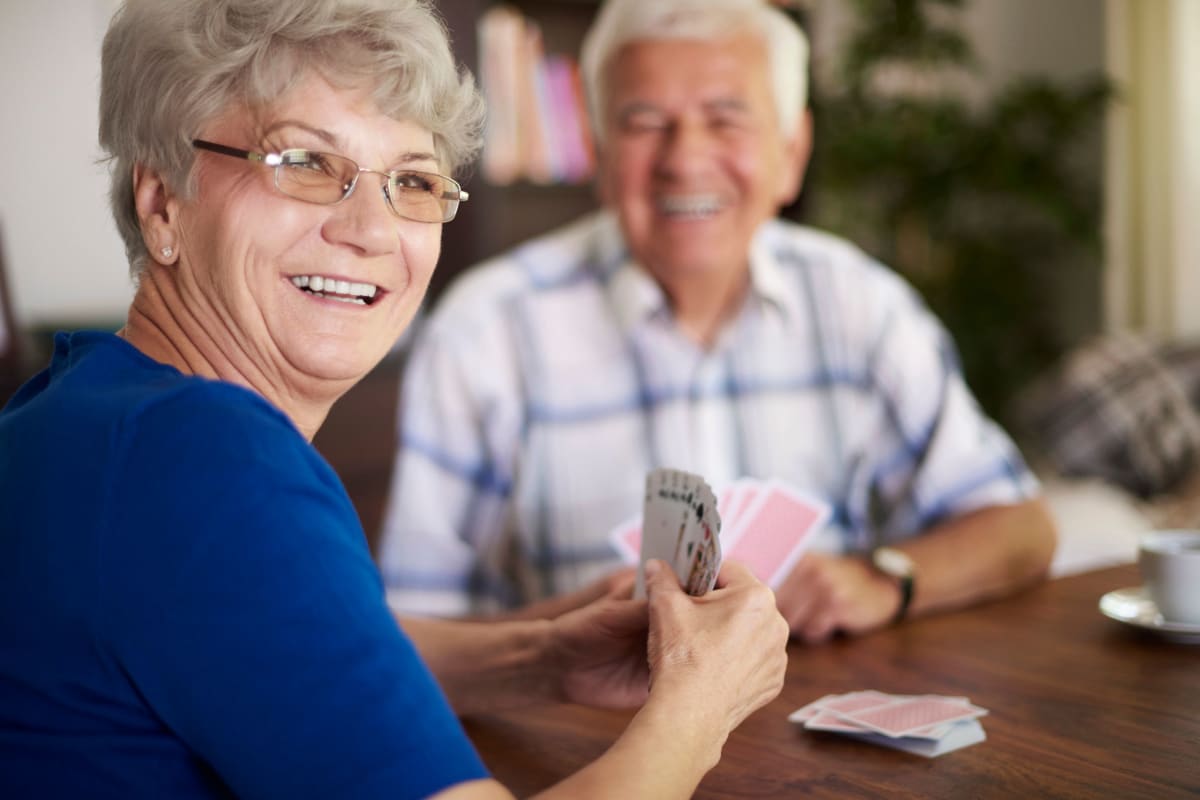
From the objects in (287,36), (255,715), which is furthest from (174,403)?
(287,36)

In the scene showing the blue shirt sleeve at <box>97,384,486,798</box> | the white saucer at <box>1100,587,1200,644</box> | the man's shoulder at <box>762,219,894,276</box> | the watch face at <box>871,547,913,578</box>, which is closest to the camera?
the blue shirt sleeve at <box>97,384,486,798</box>

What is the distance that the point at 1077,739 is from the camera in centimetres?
107

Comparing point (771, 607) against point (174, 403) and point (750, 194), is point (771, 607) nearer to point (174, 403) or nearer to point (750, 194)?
point (174, 403)

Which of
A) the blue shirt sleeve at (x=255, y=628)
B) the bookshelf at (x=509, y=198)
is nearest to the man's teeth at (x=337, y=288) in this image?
the blue shirt sleeve at (x=255, y=628)

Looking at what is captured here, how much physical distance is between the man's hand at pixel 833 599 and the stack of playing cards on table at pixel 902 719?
23 cm

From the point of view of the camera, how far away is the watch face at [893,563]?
5.02 ft

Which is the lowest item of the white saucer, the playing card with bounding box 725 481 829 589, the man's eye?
the white saucer

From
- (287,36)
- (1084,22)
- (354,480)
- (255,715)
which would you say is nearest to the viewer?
(255,715)

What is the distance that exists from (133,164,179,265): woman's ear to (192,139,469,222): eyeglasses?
0.07 metres

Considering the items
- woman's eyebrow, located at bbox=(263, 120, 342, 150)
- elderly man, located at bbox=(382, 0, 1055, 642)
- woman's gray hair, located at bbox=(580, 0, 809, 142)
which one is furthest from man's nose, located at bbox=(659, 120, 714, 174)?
woman's eyebrow, located at bbox=(263, 120, 342, 150)

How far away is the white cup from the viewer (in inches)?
51.7

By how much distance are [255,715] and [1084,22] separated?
4619 millimetres

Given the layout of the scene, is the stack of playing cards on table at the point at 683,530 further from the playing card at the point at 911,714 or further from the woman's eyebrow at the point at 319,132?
the woman's eyebrow at the point at 319,132

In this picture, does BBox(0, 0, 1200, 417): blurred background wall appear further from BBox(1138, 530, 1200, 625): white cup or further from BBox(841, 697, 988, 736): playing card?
BBox(1138, 530, 1200, 625): white cup
